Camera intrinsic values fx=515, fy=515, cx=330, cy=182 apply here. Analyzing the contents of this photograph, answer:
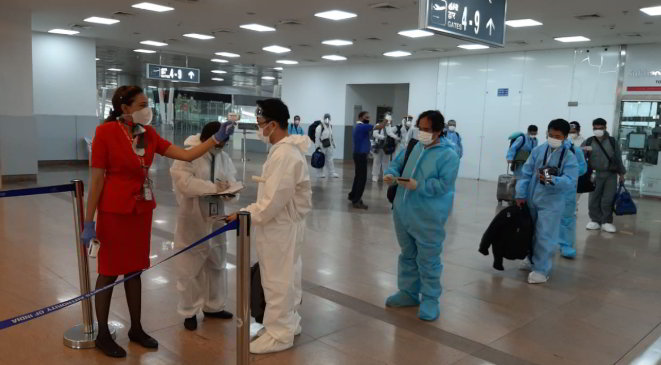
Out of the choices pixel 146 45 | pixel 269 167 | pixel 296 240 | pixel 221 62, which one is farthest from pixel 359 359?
pixel 221 62

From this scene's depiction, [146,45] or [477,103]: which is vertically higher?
[146,45]

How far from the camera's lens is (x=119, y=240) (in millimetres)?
3152

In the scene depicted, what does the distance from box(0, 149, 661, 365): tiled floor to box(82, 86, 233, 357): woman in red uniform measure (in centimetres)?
22

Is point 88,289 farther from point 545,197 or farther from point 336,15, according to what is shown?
point 336,15

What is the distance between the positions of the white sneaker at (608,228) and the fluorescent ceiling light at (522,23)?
171 inches

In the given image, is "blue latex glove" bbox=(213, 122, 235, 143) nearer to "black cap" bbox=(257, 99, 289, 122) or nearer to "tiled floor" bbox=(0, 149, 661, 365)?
"black cap" bbox=(257, 99, 289, 122)

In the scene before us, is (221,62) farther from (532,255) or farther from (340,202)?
(532,255)

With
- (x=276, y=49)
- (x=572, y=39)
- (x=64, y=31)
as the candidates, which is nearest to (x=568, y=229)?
(x=572, y=39)

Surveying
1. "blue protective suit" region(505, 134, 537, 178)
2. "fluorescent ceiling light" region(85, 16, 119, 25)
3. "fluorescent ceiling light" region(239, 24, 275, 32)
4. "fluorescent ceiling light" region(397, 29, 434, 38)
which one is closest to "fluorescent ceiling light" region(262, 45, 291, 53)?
"fluorescent ceiling light" region(239, 24, 275, 32)

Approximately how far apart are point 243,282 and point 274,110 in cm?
124

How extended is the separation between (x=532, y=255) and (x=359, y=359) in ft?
8.90

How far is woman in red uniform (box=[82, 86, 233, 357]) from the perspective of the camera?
10.1 ft

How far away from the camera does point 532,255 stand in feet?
17.4

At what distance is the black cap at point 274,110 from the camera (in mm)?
3342
